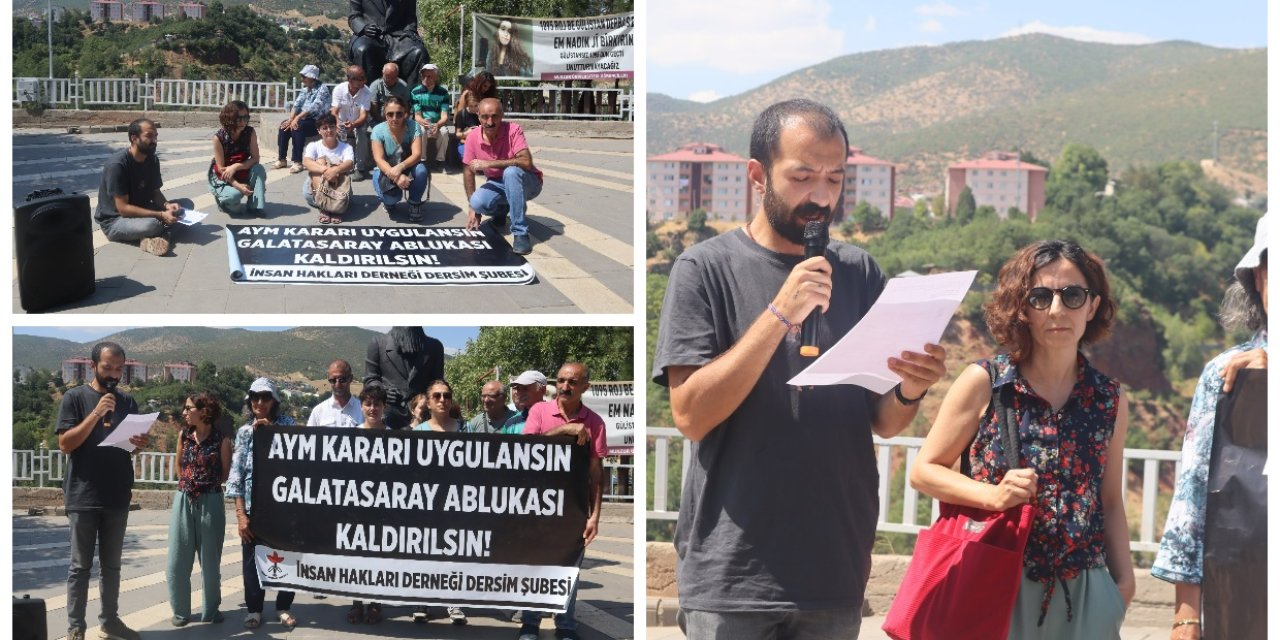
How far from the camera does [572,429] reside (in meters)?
5.03

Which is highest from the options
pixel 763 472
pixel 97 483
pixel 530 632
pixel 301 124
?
pixel 301 124

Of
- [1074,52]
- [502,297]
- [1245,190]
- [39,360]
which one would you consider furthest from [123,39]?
[1074,52]

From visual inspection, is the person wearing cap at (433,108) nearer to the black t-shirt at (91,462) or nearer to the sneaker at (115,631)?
the black t-shirt at (91,462)

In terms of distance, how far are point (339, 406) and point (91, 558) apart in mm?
1054

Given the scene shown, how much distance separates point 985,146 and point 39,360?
64.2 meters

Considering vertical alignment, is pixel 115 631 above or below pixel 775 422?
below

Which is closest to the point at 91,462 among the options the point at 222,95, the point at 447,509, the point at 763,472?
the point at 447,509

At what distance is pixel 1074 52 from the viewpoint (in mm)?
87625

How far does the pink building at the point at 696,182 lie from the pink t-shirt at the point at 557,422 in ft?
103

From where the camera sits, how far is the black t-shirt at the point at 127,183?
6461 mm

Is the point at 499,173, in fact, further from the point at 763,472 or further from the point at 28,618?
the point at 763,472

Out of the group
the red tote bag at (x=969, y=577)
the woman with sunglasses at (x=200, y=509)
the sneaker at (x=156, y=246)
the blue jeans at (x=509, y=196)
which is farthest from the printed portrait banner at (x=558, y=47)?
the red tote bag at (x=969, y=577)

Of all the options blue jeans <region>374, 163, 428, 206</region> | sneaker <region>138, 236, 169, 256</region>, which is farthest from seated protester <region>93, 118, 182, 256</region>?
blue jeans <region>374, 163, 428, 206</region>

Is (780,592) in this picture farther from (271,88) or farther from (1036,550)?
(271,88)
